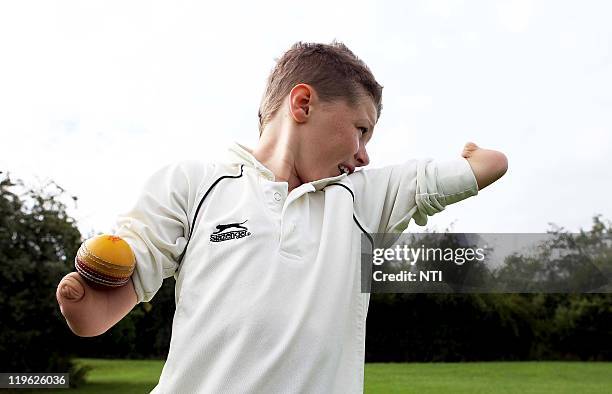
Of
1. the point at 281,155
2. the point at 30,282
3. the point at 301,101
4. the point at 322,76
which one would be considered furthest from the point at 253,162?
the point at 30,282

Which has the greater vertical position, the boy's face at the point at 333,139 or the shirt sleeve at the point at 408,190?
the boy's face at the point at 333,139

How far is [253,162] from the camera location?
7.15ft

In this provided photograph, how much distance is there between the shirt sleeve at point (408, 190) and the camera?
2090 millimetres

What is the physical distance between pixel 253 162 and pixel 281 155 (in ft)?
0.28

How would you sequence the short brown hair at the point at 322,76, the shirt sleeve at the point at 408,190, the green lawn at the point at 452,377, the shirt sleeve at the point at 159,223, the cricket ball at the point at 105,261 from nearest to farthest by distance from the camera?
the cricket ball at the point at 105,261 → the shirt sleeve at the point at 159,223 → the shirt sleeve at the point at 408,190 → the short brown hair at the point at 322,76 → the green lawn at the point at 452,377

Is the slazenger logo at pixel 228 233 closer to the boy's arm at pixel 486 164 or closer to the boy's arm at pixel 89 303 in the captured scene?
the boy's arm at pixel 89 303

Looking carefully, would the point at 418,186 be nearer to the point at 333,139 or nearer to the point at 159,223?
the point at 333,139

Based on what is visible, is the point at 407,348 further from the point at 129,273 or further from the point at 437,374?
the point at 129,273

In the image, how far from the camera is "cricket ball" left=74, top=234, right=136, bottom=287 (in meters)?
1.81

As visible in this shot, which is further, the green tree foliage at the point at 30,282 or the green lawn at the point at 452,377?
the green lawn at the point at 452,377

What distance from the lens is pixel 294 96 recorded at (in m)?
2.21

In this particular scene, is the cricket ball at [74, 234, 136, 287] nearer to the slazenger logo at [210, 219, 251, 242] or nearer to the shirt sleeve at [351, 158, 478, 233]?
the slazenger logo at [210, 219, 251, 242]

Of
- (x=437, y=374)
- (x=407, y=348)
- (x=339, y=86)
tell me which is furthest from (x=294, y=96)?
(x=407, y=348)

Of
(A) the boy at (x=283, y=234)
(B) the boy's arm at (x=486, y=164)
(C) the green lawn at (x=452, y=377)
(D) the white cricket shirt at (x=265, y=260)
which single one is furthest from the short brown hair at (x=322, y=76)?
(C) the green lawn at (x=452, y=377)
